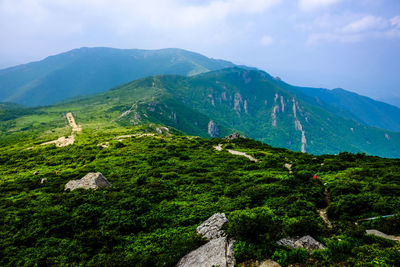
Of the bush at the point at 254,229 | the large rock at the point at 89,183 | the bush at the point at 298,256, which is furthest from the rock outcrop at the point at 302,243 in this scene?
the large rock at the point at 89,183

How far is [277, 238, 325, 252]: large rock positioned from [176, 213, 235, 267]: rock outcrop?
3272mm

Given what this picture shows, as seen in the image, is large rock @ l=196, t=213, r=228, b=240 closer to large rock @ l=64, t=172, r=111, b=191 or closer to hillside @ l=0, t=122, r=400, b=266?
hillside @ l=0, t=122, r=400, b=266

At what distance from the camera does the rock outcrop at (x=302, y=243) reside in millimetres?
11820

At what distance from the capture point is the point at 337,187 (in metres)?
20.8

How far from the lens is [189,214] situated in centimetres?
1853

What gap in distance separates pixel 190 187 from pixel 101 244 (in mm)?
11809

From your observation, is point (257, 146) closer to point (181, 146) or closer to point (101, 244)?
point (181, 146)

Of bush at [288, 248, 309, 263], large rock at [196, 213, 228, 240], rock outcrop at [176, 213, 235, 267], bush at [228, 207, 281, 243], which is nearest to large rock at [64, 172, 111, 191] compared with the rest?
large rock at [196, 213, 228, 240]

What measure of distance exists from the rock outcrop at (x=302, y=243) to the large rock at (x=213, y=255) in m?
3.27

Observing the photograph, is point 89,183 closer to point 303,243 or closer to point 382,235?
point 303,243

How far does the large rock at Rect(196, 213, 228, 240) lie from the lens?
1370 cm

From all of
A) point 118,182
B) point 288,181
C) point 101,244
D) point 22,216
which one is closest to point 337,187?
point 288,181

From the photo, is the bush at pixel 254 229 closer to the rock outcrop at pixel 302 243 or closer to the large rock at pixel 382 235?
the rock outcrop at pixel 302 243

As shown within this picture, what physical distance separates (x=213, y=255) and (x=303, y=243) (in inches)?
225
